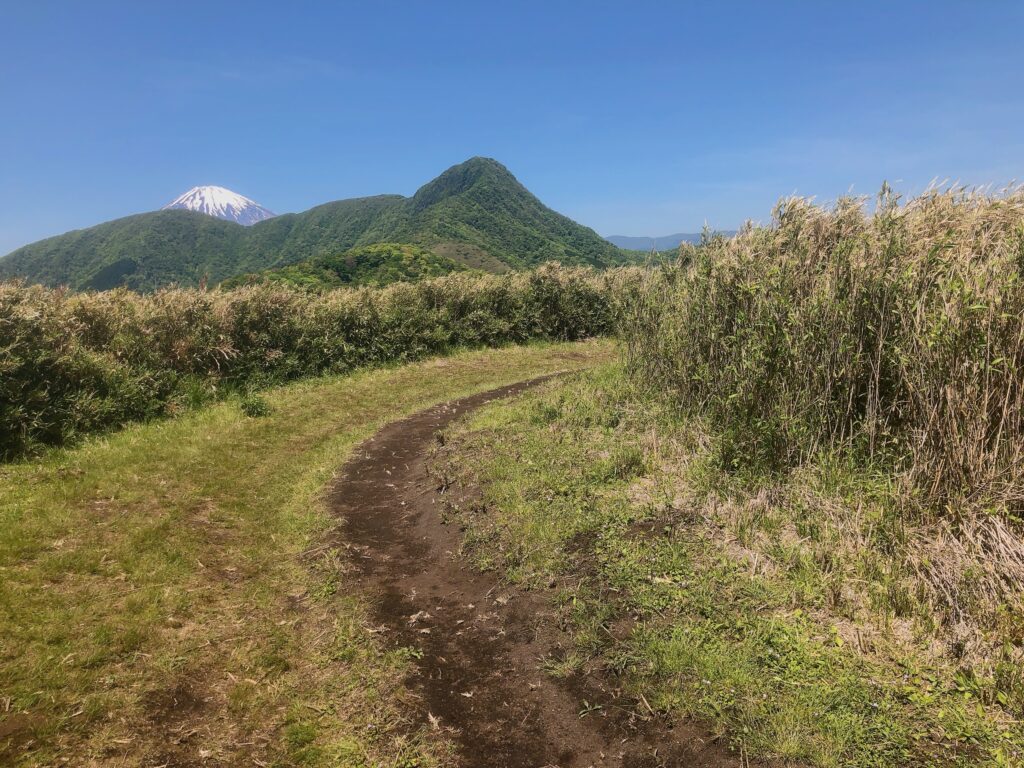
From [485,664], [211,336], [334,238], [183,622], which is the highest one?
[334,238]

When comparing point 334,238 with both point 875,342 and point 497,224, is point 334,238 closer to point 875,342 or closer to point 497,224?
point 497,224

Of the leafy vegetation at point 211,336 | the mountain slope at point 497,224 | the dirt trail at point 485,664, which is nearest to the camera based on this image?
the dirt trail at point 485,664

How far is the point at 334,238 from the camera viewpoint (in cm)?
15575

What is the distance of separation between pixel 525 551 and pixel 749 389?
350 centimetres

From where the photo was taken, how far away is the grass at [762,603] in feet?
10.6

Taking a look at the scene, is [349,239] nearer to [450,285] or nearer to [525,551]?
[450,285]

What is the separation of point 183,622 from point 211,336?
10.4 metres

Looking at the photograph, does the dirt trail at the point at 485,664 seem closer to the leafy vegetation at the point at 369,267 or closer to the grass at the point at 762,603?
the grass at the point at 762,603

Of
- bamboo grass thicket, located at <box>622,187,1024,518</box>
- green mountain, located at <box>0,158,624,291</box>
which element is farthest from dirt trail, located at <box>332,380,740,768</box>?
green mountain, located at <box>0,158,624,291</box>

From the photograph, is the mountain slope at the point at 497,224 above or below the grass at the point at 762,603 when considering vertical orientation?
above

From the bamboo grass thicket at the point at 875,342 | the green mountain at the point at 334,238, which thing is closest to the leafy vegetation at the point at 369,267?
the green mountain at the point at 334,238

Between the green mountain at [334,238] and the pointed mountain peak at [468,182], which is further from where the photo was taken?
the pointed mountain peak at [468,182]

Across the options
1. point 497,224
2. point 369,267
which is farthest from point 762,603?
point 497,224

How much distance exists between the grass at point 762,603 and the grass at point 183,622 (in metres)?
1.62
